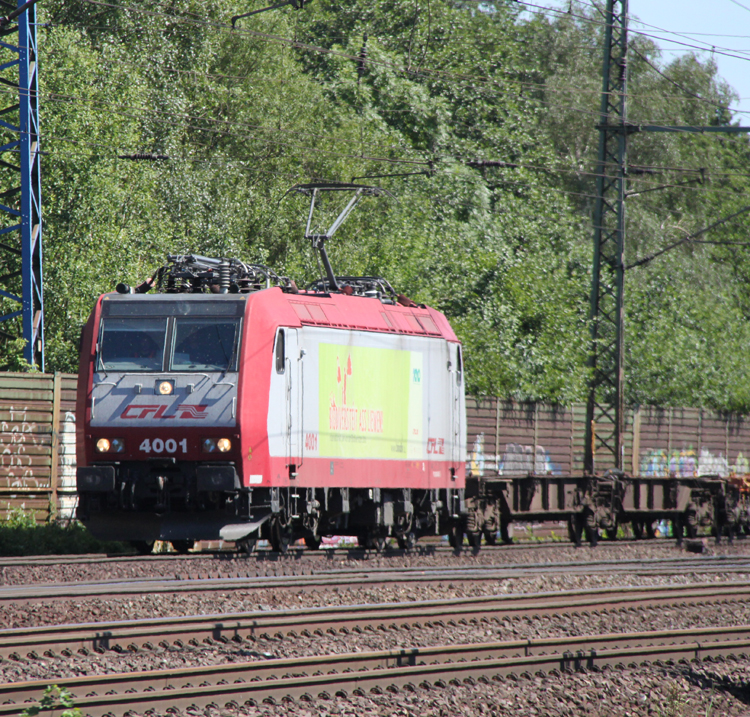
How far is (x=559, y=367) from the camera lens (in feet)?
103

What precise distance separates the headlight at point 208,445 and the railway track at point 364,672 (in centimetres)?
563

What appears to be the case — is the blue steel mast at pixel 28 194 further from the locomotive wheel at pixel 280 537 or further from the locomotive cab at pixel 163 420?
the locomotive wheel at pixel 280 537

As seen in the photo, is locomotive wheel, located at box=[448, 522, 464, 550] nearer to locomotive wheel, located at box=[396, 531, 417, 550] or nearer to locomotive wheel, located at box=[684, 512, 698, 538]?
locomotive wheel, located at box=[396, 531, 417, 550]

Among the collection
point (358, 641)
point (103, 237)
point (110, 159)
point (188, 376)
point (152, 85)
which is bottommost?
point (358, 641)

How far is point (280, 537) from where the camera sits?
16.1m

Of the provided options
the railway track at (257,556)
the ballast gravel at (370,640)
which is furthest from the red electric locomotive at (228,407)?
the ballast gravel at (370,640)

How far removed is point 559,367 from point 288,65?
1407 cm

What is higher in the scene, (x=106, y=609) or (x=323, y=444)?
(x=323, y=444)

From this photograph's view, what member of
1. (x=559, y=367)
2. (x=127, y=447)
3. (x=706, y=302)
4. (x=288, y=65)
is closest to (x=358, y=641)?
(x=127, y=447)

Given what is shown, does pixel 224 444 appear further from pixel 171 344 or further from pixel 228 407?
pixel 171 344

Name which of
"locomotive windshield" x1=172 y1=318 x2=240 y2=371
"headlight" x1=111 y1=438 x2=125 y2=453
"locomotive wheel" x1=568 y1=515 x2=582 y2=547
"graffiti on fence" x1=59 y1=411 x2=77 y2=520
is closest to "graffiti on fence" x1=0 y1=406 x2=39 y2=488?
"graffiti on fence" x1=59 y1=411 x2=77 y2=520

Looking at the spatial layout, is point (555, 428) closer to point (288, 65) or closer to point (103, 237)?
point (103, 237)

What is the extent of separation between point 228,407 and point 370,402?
126 inches

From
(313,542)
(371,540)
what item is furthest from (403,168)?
(313,542)
